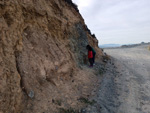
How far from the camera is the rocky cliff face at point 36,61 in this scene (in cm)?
399

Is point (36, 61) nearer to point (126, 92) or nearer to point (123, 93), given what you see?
point (123, 93)

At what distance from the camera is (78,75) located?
7414 mm

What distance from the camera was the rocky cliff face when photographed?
13.1 ft

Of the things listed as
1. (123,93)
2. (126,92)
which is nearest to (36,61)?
(123,93)

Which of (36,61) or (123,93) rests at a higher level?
(36,61)

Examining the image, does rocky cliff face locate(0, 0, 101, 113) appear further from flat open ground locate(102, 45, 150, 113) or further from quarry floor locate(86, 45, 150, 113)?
flat open ground locate(102, 45, 150, 113)

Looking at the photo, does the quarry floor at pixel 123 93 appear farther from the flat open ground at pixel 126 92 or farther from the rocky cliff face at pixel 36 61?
the rocky cliff face at pixel 36 61

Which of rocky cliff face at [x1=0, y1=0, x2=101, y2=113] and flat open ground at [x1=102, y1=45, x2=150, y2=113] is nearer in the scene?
rocky cliff face at [x1=0, y1=0, x2=101, y2=113]

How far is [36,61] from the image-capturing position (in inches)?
206

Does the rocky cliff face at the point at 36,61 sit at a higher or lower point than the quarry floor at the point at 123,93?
higher

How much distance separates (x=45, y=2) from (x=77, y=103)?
4.83m

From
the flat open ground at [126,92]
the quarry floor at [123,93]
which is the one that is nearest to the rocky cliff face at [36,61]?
the quarry floor at [123,93]

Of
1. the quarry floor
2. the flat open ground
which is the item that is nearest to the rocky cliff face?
the quarry floor

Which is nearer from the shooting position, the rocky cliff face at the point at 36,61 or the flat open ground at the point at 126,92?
the rocky cliff face at the point at 36,61
